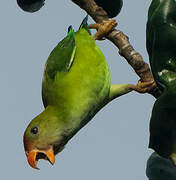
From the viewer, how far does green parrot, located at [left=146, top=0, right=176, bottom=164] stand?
1.52m

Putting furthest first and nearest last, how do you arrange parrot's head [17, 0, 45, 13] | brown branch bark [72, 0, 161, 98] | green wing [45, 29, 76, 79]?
green wing [45, 29, 76, 79], parrot's head [17, 0, 45, 13], brown branch bark [72, 0, 161, 98]

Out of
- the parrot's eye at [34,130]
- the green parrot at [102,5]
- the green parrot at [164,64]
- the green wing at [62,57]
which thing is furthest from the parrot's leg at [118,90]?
the green parrot at [164,64]

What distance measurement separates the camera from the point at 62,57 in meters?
3.69

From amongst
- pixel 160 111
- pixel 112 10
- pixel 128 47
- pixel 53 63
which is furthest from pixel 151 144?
pixel 53 63

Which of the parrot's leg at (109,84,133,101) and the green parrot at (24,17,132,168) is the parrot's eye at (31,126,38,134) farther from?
the parrot's leg at (109,84,133,101)

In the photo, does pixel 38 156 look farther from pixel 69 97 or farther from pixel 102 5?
pixel 102 5

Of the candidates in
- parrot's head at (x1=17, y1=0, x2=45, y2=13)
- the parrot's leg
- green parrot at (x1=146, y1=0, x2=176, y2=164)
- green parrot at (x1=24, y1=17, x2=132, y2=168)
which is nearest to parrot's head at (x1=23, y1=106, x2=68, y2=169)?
green parrot at (x1=24, y1=17, x2=132, y2=168)

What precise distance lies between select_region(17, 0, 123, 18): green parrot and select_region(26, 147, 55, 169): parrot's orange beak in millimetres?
1245

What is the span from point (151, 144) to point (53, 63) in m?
2.29

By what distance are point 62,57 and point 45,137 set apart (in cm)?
79

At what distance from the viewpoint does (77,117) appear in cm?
345

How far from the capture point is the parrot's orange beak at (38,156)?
3.17 m

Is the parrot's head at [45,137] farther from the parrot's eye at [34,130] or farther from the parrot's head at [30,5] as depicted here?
the parrot's head at [30,5]

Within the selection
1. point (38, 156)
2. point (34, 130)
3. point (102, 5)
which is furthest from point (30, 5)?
point (38, 156)
